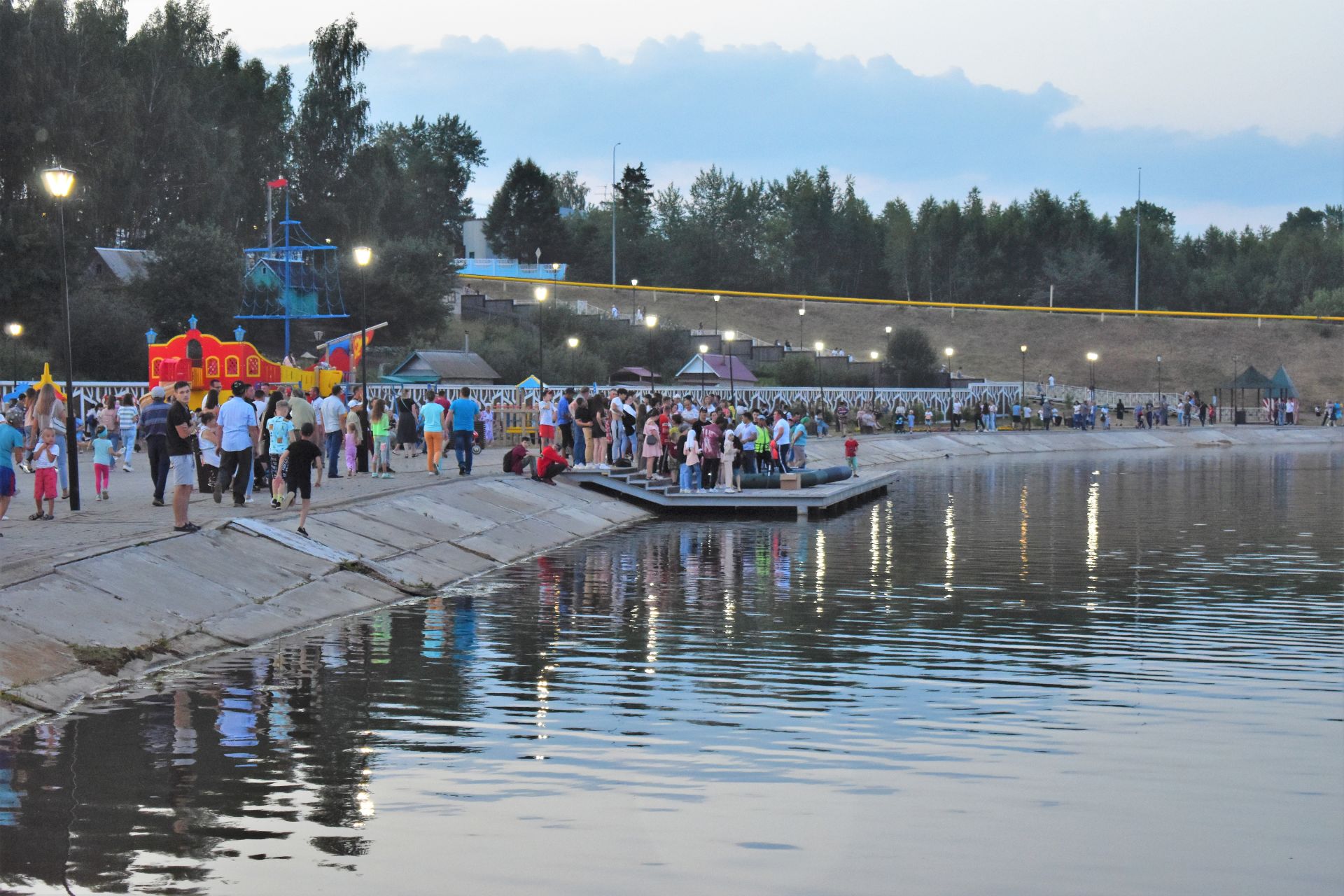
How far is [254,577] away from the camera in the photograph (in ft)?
53.6

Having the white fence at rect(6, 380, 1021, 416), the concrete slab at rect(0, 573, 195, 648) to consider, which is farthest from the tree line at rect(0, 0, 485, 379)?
the concrete slab at rect(0, 573, 195, 648)

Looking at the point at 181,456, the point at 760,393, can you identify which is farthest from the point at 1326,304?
the point at 181,456

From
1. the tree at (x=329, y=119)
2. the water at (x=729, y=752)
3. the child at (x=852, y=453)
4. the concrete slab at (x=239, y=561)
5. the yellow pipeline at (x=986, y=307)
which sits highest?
the tree at (x=329, y=119)

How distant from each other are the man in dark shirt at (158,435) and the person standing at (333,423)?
13.4ft

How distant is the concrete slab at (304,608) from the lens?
14523 mm

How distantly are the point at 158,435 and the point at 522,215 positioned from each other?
329 ft

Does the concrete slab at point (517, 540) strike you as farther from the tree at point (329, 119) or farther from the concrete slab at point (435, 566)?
the tree at point (329, 119)

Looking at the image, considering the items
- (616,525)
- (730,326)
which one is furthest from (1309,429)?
(616,525)

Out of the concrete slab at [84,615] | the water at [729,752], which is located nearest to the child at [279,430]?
the water at [729,752]

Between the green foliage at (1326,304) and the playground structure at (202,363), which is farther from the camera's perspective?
the green foliage at (1326,304)

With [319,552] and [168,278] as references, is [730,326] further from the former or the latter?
[319,552]

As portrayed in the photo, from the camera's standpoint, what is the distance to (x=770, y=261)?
135 metres

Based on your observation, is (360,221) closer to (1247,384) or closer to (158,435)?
(1247,384)

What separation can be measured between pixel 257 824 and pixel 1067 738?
Result: 5259mm
